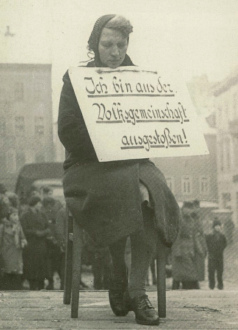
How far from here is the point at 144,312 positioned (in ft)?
11.2

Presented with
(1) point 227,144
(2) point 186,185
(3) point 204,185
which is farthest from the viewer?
(1) point 227,144

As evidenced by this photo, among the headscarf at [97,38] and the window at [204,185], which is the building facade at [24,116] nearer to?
the window at [204,185]

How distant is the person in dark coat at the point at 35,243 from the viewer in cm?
814

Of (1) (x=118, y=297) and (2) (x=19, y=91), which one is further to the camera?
(2) (x=19, y=91)

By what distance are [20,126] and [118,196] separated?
7.31 m

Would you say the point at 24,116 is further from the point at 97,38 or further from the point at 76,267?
the point at 76,267

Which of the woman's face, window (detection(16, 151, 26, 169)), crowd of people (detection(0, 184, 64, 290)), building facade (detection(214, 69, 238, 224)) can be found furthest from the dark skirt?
window (detection(16, 151, 26, 169))

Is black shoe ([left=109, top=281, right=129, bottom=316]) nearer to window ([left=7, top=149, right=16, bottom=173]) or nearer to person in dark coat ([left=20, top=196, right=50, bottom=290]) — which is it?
person in dark coat ([left=20, top=196, right=50, bottom=290])

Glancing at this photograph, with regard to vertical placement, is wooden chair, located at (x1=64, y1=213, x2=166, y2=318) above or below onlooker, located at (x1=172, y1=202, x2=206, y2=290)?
below

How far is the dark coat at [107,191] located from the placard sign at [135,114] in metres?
0.07

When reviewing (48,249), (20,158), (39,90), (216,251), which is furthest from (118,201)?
(20,158)

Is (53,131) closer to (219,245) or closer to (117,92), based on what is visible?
(219,245)

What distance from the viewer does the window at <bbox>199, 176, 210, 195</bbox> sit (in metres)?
11.3

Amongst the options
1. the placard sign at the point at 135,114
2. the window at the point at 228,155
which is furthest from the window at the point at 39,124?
the placard sign at the point at 135,114
